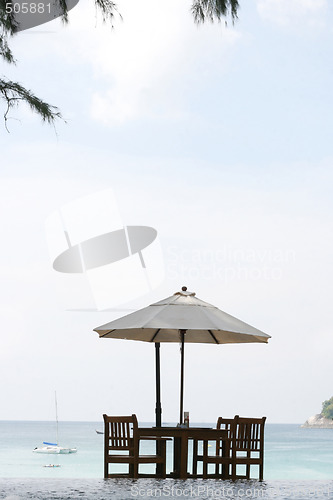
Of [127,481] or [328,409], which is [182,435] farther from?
[328,409]

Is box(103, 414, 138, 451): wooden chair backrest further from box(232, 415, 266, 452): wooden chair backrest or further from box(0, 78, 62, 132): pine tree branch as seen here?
box(0, 78, 62, 132): pine tree branch

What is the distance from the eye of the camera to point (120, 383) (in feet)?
235

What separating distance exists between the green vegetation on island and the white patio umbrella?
253 ft

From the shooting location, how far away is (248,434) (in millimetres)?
8141

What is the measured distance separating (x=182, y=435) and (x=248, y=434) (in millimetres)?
709

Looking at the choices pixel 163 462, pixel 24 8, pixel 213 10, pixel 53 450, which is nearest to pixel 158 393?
pixel 163 462

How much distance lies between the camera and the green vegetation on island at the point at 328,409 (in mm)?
A: 83312

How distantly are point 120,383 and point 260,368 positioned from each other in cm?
1257

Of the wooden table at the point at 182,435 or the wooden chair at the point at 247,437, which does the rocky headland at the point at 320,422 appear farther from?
→ the wooden table at the point at 182,435

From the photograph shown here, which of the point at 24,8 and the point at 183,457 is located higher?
the point at 24,8

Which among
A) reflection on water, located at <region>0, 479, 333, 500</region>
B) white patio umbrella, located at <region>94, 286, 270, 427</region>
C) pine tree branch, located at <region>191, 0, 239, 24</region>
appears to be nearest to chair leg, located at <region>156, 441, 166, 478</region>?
reflection on water, located at <region>0, 479, 333, 500</region>

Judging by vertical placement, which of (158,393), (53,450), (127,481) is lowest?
(53,450)

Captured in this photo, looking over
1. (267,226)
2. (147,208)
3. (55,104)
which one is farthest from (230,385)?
(55,104)

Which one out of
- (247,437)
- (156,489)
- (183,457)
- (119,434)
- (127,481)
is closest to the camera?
(156,489)
